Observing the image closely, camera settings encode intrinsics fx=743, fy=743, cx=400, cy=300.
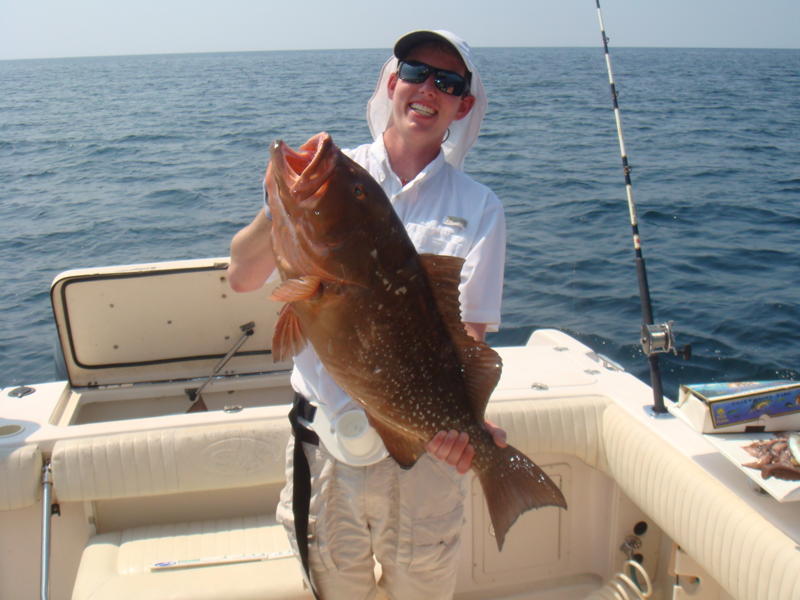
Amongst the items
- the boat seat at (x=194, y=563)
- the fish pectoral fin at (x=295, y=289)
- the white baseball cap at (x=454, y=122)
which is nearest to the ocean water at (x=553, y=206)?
the boat seat at (x=194, y=563)

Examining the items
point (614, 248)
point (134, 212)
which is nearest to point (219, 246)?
point (134, 212)

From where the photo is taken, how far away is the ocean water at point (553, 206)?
32.2 feet

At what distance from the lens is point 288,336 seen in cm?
225

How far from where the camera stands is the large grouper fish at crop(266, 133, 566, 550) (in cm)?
208

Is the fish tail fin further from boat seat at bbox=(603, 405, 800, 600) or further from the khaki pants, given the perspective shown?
boat seat at bbox=(603, 405, 800, 600)

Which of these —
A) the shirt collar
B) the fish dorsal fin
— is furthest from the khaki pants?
the shirt collar

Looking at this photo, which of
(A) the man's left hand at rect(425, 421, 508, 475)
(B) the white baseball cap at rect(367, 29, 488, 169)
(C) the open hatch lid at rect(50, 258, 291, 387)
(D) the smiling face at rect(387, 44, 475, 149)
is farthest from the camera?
(C) the open hatch lid at rect(50, 258, 291, 387)

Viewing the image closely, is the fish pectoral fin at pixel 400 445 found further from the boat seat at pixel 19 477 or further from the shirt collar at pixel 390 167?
the boat seat at pixel 19 477

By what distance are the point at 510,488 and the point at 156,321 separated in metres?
3.36

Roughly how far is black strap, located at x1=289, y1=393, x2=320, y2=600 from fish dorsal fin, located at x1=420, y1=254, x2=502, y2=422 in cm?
66

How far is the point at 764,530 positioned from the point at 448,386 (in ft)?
4.85

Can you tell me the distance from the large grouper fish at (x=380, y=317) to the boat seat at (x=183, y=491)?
1593 mm

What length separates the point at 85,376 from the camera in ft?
16.9

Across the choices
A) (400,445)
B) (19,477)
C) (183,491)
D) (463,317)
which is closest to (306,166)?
(463,317)
